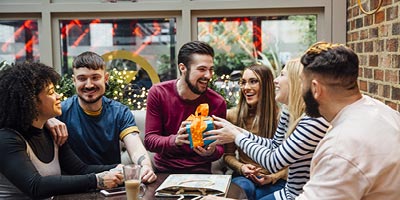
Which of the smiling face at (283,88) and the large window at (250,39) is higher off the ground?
the large window at (250,39)

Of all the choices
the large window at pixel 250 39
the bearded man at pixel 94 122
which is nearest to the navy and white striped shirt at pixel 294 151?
the bearded man at pixel 94 122

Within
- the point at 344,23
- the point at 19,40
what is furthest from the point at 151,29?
the point at 344,23

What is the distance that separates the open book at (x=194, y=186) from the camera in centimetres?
181

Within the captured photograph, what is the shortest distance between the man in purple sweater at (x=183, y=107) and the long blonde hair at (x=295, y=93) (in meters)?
0.70

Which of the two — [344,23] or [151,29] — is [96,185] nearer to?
[151,29]

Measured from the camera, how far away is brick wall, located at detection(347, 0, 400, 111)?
2.32 m

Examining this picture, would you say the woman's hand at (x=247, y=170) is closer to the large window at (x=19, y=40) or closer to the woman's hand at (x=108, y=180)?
the woman's hand at (x=108, y=180)

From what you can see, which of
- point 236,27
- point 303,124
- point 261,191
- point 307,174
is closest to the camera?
point 303,124

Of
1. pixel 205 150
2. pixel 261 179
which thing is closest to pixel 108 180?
pixel 205 150

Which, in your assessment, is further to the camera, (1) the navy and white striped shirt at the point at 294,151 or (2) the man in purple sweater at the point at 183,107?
(2) the man in purple sweater at the point at 183,107

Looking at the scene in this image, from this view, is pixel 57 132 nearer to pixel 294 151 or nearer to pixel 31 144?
pixel 31 144

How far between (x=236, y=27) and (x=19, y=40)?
194 centimetres

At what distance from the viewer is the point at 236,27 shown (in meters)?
3.84

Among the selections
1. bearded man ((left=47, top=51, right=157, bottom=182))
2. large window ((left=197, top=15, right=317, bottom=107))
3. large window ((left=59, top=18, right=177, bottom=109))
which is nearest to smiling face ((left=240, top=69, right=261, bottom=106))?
bearded man ((left=47, top=51, right=157, bottom=182))
